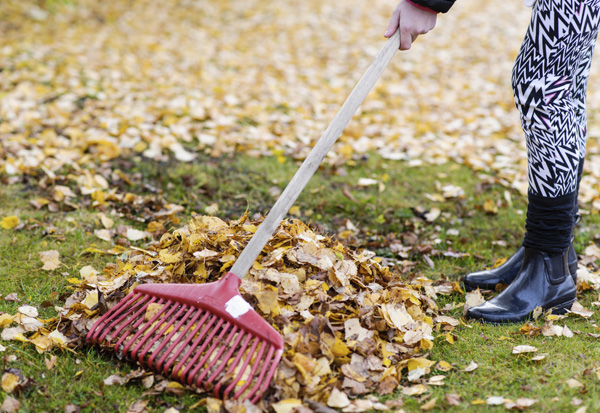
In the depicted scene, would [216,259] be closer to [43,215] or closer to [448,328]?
[448,328]

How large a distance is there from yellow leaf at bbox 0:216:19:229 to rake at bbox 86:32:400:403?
132cm

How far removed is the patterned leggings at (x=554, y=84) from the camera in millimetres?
2105

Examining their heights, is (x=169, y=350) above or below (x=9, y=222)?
above

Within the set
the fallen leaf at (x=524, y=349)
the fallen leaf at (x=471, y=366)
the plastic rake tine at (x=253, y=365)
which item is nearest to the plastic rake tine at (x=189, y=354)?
the plastic rake tine at (x=253, y=365)

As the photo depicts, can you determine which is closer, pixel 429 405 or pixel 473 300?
pixel 429 405

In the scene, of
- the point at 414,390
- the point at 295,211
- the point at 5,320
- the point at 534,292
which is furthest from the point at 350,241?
the point at 5,320

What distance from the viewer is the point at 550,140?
7.45 ft

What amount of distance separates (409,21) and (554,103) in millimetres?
707

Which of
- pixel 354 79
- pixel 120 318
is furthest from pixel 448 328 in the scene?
pixel 354 79

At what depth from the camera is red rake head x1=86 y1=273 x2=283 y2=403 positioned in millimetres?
1840

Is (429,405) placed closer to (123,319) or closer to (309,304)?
(309,304)

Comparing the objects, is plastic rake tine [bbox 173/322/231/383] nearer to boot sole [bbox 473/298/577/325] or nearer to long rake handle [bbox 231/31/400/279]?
long rake handle [bbox 231/31/400/279]

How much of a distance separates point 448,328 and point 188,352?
1.13 m

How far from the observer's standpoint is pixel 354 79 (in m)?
6.83
